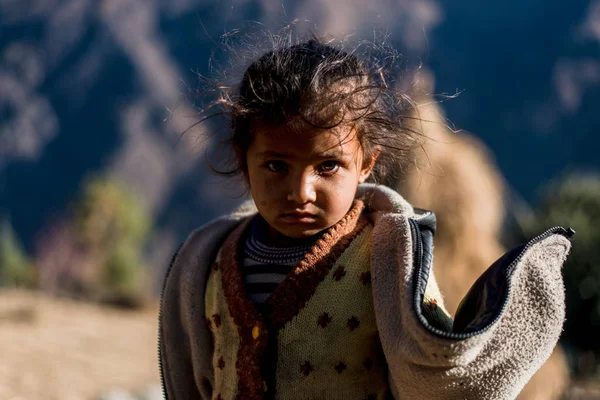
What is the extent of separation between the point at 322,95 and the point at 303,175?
6.7 inches

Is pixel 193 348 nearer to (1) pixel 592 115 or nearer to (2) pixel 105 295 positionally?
(2) pixel 105 295

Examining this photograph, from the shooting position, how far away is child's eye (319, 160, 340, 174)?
1513 millimetres

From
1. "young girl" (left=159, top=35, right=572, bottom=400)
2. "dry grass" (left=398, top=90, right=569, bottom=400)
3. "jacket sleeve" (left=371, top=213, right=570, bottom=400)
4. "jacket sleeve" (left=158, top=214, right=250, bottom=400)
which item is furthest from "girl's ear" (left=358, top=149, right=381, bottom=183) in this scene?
"dry grass" (left=398, top=90, right=569, bottom=400)

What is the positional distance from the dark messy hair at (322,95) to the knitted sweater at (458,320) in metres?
0.20

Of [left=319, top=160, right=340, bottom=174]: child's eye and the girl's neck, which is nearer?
[left=319, top=160, right=340, bottom=174]: child's eye

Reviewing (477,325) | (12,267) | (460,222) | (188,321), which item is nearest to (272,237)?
(188,321)

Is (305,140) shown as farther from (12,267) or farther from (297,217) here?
(12,267)

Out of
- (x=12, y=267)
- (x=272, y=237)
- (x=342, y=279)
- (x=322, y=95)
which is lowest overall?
(x=12, y=267)

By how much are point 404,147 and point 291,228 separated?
372 millimetres

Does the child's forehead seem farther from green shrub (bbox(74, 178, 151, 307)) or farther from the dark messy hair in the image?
green shrub (bbox(74, 178, 151, 307))

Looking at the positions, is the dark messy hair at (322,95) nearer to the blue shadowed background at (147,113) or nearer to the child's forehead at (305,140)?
the child's forehead at (305,140)

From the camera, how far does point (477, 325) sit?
1285mm

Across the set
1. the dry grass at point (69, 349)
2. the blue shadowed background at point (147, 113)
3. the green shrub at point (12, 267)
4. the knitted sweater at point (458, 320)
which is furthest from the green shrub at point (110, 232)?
the knitted sweater at point (458, 320)

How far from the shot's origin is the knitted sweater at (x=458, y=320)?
50.9 inches
